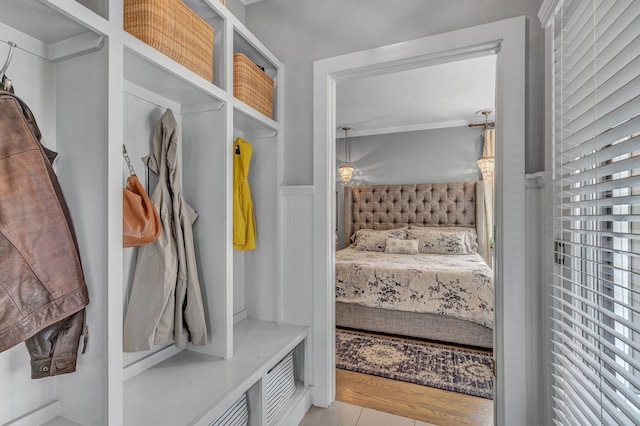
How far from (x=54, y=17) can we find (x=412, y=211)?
4.52 meters

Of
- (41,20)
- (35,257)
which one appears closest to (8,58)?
(41,20)

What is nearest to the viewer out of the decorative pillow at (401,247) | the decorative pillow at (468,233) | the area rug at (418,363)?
the area rug at (418,363)

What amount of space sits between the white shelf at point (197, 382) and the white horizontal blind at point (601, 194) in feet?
3.78

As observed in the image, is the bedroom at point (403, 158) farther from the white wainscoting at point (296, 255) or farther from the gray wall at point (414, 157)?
the white wainscoting at point (296, 255)

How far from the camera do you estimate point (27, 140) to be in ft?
2.77

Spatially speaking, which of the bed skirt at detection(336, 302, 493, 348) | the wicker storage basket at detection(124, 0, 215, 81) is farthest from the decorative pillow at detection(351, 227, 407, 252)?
the wicker storage basket at detection(124, 0, 215, 81)

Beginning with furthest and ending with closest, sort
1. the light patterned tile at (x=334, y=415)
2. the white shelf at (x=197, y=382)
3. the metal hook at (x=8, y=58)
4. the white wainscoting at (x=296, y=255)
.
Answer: the white wainscoting at (x=296, y=255) < the light patterned tile at (x=334, y=415) < the white shelf at (x=197, y=382) < the metal hook at (x=8, y=58)

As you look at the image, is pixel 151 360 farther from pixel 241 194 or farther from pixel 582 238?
pixel 582 238

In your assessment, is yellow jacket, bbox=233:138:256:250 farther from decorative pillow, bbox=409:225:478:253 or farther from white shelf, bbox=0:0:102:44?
decorative pillow, bbox=409:225:478:253

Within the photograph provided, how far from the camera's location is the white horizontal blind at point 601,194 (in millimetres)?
739

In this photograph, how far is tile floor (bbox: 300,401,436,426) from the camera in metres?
1.68

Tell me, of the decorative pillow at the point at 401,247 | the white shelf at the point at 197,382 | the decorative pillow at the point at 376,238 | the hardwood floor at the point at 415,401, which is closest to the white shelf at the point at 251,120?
the white shelf at the point at 197,382

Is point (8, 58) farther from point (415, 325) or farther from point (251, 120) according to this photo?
point (415, 325)

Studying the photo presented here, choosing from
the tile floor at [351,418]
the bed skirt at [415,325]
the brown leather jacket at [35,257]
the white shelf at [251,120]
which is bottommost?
the tile floor at [351,418]
